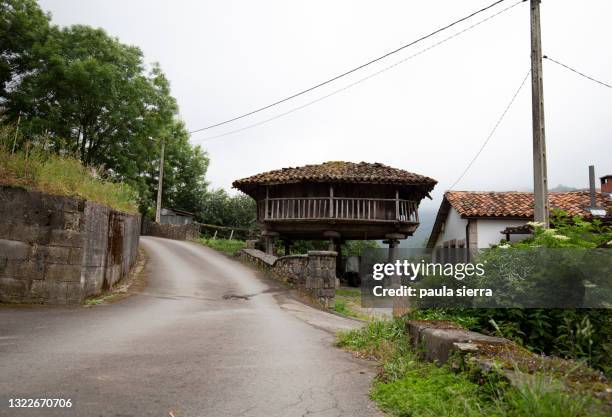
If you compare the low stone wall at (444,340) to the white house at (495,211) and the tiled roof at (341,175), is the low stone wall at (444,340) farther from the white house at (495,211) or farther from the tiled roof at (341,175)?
the tiled roof at (341,175)

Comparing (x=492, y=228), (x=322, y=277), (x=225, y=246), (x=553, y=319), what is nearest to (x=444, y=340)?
(x=553, y=319)

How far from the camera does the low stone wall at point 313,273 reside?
13.3m

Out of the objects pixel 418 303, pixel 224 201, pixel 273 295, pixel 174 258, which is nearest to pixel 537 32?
pixel 418 303

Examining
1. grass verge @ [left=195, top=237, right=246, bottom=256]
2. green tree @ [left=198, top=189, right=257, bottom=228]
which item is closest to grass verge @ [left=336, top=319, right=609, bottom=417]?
grass verge @ [left=195, top=237, right=246, bottom=256]

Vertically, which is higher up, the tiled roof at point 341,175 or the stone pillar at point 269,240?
the tiled roof at point 341,175

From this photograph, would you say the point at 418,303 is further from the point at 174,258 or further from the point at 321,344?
the point at 174,258

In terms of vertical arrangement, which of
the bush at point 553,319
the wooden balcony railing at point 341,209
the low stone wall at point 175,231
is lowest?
the bush at point 553,319

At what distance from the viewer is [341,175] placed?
1872 centimetres

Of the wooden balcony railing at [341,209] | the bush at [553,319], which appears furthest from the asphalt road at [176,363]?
the wooden balcony railing at [341,209]

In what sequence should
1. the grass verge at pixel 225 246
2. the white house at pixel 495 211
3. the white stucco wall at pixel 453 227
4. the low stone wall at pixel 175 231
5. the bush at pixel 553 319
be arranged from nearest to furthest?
1. the bush at pixel 553 319
2. the white house at pixel 495 211
3. the white stucco wall at pixel 453 227
4. the grass verge at pixel 225 246
5. the low stone wall at pixel 175 231

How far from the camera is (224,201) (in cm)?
3606

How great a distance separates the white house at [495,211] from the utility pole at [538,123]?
316 inches

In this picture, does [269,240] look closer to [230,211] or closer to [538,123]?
[538,123]

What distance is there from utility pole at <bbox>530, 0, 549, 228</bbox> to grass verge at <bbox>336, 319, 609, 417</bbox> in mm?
5149
